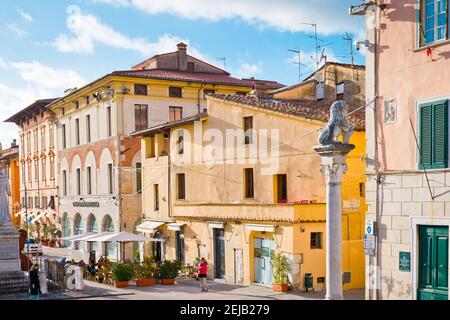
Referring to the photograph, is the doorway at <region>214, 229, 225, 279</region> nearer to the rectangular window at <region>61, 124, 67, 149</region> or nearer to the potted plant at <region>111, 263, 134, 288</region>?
the potted plant at <region>111, 263, 134, 288</region>

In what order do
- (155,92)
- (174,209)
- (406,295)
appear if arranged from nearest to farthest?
(406,295) → (174,209) → (155,92)

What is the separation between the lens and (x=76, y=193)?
46.1 m

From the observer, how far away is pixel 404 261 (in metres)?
15.2

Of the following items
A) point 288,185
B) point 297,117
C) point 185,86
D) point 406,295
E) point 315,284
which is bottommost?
point 315,284

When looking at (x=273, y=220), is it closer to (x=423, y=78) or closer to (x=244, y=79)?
(x=423, y=78)

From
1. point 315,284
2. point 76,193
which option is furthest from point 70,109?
point 315,284

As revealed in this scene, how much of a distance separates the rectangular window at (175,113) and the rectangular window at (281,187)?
53.6ft

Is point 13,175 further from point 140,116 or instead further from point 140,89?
point 140,89

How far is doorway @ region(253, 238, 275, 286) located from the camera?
23.6m

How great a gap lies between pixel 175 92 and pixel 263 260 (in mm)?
18991

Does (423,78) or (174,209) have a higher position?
(423,78)

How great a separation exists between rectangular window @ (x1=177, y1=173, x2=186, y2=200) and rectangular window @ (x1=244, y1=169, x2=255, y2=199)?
536 cm

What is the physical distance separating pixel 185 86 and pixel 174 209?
12.5m

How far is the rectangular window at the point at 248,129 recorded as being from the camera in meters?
26.1
